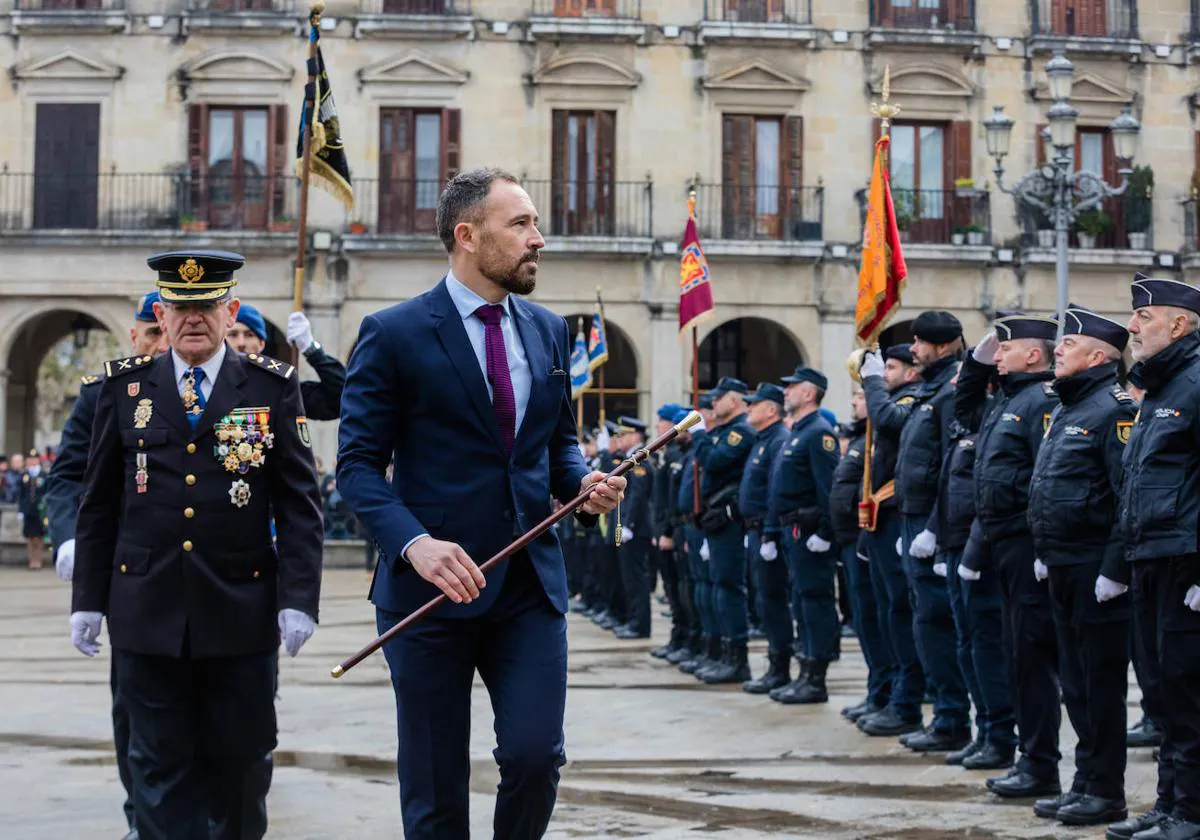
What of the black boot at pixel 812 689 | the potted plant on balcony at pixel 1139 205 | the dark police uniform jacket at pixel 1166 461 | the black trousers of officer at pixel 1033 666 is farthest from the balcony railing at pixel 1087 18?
the dark police uniform jacket at pixel 1166 461

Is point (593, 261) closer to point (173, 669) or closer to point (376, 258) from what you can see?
point (376, 258)

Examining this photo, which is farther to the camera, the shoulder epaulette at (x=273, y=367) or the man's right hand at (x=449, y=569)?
the shoulder epaulette at (x=273, y=367)

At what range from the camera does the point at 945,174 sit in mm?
33844

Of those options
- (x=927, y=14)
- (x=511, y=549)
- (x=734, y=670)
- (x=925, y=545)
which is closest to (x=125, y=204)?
(x=927, y=14)

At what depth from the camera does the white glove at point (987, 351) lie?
31.3 ft

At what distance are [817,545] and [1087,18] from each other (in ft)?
79.9

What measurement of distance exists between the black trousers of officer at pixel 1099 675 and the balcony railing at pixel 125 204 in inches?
999

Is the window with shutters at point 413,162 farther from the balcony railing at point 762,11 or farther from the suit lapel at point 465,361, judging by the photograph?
the suit lapel at point 465,361

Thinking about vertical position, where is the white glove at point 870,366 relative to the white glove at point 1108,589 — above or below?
above

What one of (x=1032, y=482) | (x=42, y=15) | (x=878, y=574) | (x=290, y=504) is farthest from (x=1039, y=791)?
(x=42, y=15)

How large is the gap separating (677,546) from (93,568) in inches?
406

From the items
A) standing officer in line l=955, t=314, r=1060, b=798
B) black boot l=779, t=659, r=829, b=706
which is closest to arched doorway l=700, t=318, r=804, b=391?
black boot l=779, t=659, r=829, b=706

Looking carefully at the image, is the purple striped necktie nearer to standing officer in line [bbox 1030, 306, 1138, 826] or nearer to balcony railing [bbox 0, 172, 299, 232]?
standing officer in line [bbox 1030, 306, 1138, 826]

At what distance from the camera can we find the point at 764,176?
33.5 meters
